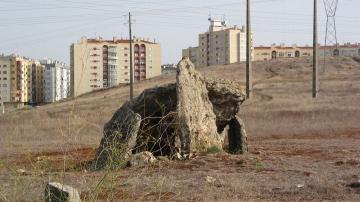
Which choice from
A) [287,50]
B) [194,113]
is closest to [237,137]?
[194,113]

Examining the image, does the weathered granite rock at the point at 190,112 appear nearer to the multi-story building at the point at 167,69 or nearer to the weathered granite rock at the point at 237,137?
the weathered granite rock at the point at 237,137

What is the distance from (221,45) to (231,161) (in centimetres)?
10440

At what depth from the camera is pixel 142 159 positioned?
54.2 ft

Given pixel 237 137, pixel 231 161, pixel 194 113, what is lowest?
pixel 231 161

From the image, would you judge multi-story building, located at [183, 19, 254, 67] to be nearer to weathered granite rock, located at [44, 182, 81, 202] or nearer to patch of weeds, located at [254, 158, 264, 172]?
patch of weeds, located at [254, 158, 264, 172]

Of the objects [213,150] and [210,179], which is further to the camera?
[213,150]

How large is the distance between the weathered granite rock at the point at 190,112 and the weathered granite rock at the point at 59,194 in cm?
1154

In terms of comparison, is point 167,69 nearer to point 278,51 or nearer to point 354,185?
point 278,51

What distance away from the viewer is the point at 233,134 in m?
21.8

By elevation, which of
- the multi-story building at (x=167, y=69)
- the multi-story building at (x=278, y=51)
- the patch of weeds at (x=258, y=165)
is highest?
the multi-story building at (x=278, y=51)

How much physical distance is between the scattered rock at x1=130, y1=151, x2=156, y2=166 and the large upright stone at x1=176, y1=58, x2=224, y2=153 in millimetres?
1664

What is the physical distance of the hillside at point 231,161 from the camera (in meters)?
6.43

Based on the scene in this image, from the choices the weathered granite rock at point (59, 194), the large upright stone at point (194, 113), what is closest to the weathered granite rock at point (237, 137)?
the large upright stone at point (194, 113)

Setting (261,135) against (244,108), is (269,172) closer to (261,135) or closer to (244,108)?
(261,135)
